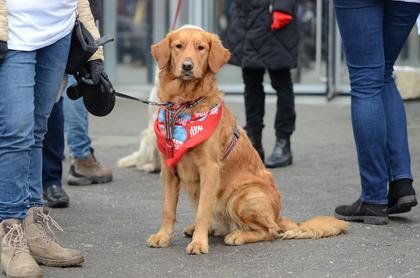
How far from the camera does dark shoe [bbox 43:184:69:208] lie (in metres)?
5.89

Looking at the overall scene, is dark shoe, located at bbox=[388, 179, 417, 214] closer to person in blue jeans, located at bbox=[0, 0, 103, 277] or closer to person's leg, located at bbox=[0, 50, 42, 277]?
person in blue jeans, located at bbox=[0, 0, 103, 277]

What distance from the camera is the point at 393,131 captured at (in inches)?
214

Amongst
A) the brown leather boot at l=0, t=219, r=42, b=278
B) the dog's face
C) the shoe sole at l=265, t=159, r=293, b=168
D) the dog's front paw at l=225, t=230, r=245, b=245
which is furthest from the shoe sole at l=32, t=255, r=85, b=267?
the shoe sole at l=265, t=159, r=293, b=168

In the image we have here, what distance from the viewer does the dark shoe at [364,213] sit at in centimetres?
530

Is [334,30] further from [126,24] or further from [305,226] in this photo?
[305,226]

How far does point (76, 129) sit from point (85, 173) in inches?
13.5

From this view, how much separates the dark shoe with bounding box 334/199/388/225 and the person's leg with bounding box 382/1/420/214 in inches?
4.4

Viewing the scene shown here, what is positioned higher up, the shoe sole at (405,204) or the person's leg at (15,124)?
the person's leg at (15,124)

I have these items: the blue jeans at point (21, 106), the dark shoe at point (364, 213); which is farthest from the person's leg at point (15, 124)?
the dark shoe at point (364, 213)

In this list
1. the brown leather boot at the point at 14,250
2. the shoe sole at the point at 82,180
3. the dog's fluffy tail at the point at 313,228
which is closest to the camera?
the brown leather boot at the point at 14,250

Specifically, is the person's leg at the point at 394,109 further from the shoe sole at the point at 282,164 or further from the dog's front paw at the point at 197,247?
the shoe sole at the point at 282,164

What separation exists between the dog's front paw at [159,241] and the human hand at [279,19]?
10.2 ft

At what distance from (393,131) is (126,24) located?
1011 cm

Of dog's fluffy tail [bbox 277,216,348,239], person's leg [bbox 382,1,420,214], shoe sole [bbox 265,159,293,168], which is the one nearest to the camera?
dog's fluffy tail [bbox 277,216,348,239]
